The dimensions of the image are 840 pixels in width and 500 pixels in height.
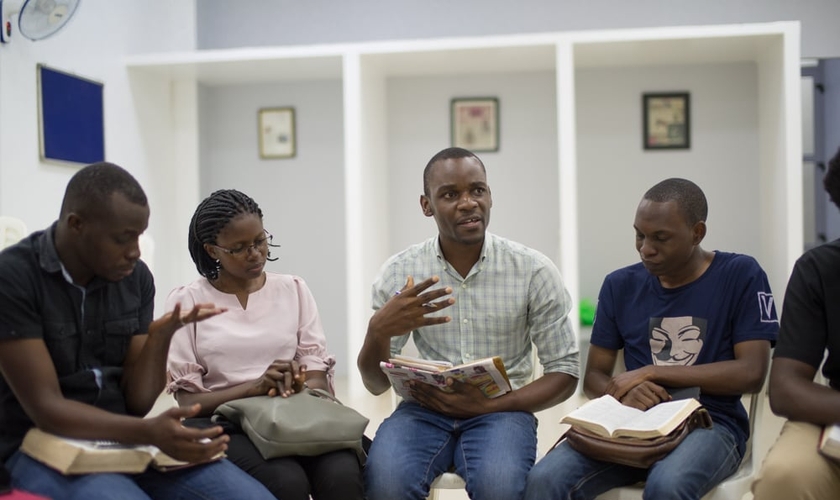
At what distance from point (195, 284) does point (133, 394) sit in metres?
0.50

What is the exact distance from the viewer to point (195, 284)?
237 cm

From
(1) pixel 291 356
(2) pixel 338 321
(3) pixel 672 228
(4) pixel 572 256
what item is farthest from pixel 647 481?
(2) pixel 338 321

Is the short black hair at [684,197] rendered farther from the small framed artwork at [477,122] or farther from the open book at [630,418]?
the small framed artwork at [477,122]

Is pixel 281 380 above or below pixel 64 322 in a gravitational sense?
below

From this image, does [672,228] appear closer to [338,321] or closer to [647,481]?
[647,481]

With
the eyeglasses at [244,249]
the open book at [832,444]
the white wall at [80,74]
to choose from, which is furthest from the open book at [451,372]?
the white wall at [80,74]

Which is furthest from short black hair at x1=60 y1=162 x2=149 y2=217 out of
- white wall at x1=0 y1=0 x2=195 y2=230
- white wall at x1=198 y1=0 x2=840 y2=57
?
white wall at x1=198 y1=0 x2=840 y2=57

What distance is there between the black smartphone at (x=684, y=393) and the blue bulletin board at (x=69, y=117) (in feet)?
12.1

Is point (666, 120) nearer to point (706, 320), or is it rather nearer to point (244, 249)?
point (706, 320)

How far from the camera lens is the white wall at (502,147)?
5.50 meters

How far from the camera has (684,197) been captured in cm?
227

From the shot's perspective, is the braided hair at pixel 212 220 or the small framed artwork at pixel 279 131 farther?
the small framed artwork at pixel 279 131

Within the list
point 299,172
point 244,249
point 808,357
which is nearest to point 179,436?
point 244,249

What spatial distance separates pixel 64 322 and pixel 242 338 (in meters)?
0.56
